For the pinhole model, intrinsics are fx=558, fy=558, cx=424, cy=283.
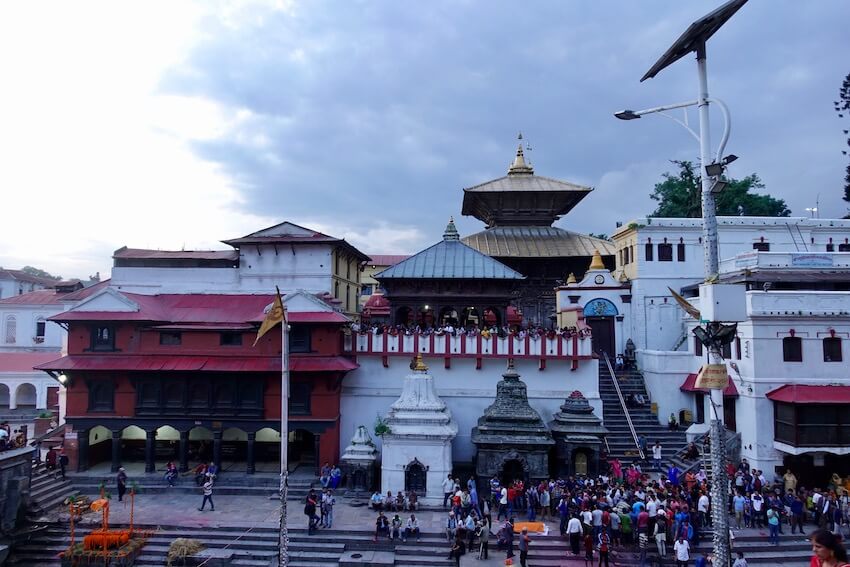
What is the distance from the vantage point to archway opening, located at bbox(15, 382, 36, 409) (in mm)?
40062

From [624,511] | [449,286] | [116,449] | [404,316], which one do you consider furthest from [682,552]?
[116,449]

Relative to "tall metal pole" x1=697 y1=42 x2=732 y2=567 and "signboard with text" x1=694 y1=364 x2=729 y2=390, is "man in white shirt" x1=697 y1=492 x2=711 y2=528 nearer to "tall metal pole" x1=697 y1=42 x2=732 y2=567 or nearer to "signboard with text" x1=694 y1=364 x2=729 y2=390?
"tall metal pole" x1=697 y1=42 x2=732 y2=567

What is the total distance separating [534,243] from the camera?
109 ft

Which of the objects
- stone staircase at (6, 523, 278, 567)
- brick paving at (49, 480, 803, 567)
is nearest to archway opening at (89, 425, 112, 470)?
brick paving at (49, 480, 803, 567)

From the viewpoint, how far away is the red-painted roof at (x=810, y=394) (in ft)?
66.9

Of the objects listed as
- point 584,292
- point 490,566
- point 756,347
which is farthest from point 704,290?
point 584,292

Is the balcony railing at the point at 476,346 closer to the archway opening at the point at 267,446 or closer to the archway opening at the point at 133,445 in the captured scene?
the archway opening at the point at 267,446

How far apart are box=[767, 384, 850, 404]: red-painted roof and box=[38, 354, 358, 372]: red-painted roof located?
16.5 meters

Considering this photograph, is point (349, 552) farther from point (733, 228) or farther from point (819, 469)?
point (733, 228)

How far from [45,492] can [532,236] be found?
26.8 metres

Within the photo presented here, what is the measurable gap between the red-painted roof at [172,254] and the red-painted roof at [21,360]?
60.7 ft

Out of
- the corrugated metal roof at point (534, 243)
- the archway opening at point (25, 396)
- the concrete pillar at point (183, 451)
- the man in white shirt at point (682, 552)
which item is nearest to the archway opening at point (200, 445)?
the concrete pillar at point (183, 451)

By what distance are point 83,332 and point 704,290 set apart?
23329 millimetres

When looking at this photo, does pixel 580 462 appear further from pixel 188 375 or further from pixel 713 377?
pixel 188 375
